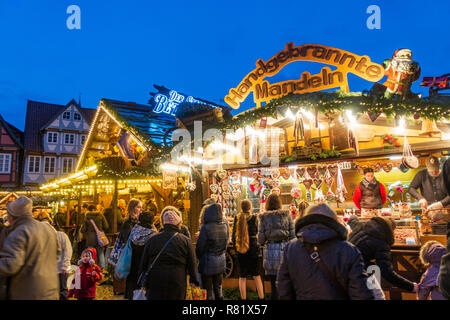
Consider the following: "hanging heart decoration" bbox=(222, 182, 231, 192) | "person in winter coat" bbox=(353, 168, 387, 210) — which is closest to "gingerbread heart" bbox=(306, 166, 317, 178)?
"person in winter coat" bbox=(353, 168, 387, 210)

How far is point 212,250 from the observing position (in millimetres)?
5168

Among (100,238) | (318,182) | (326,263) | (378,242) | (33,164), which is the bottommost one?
(100,238)

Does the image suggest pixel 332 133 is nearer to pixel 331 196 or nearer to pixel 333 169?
pixel 333 169

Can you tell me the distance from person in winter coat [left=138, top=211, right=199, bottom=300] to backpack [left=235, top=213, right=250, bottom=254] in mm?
1963

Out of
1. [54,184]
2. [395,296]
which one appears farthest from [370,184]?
[54,184]

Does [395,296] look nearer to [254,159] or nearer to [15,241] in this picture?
[254,159]

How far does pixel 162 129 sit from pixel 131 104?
3.02m

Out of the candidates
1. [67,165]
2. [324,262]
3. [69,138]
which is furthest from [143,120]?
[69,138]

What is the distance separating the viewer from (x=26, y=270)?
3336 mm

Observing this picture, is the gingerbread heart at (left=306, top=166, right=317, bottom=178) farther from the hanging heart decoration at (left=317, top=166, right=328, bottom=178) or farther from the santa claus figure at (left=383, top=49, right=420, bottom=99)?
the santa claus figure at (left=383, top=49, right=420, bottom=99)

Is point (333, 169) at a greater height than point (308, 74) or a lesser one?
lesser

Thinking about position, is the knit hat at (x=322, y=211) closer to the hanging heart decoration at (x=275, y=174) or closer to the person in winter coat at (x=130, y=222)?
the person in winter coat at (x=130, y=222)

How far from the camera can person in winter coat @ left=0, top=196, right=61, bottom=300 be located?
10.6ft

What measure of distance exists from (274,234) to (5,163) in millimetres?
34868
